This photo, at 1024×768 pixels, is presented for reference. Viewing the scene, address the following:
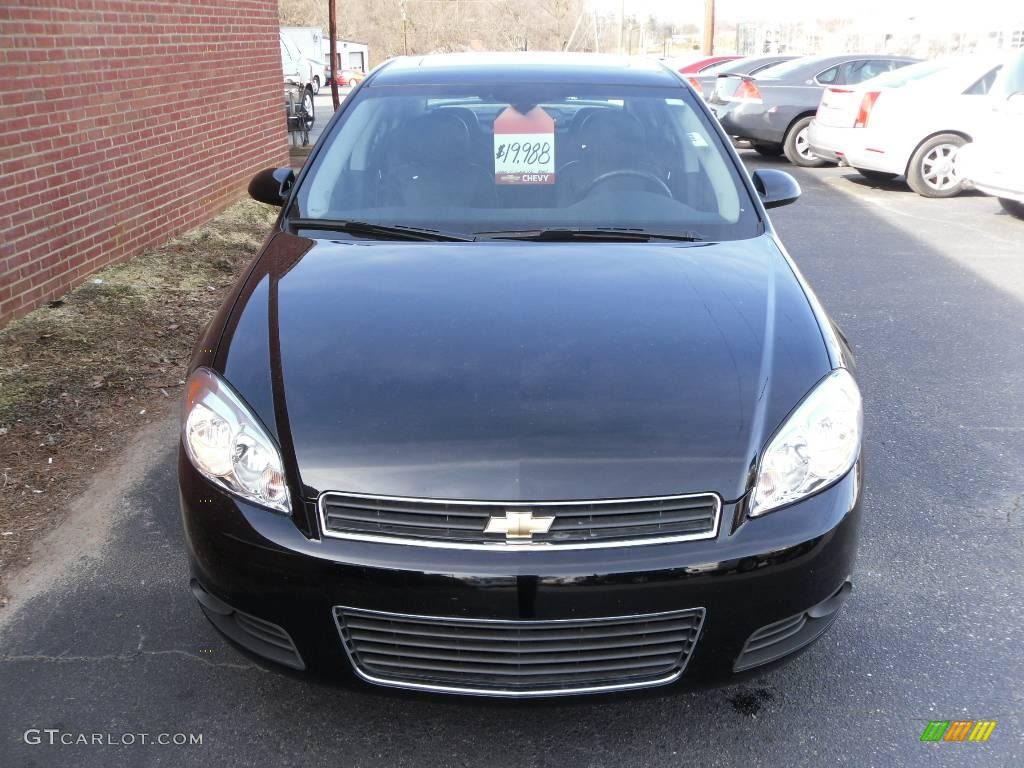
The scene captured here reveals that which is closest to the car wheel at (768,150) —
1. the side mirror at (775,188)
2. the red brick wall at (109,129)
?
the red brick wall at (109,129)

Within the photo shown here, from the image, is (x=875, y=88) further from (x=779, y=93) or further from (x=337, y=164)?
(x=337, y=164)

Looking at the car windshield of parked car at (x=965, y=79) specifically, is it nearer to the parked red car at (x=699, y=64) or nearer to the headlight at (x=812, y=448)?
the parked red car at (x=699, y=64)

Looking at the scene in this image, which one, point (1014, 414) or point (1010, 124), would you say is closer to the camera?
point (1014, 414)

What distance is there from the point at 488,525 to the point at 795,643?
0.82 meters

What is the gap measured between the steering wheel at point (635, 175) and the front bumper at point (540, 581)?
1.51 m

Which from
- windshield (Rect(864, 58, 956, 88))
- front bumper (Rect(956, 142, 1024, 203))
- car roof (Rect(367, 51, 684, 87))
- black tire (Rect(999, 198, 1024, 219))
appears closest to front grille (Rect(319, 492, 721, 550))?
car roof (Rect(367, 51, 684, 87))

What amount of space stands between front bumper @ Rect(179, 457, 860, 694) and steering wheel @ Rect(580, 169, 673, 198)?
151 centimetres

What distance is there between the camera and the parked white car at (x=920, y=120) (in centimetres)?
1011

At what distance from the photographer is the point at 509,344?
2.38 meters

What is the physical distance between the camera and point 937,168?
1044cm

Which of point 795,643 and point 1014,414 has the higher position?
point 795,643

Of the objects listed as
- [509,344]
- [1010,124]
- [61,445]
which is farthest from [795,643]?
[1010,124]

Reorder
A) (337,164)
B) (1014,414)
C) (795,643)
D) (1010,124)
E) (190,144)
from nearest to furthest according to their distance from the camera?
(795,643)
(337,164)
(1014,414)
(190,144)
(1010,124)

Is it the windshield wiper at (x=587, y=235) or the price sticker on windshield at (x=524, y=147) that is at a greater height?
the price sticker on windshield at (x=524, y=147)
